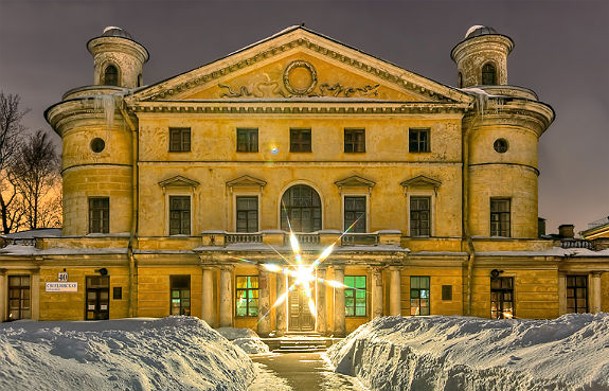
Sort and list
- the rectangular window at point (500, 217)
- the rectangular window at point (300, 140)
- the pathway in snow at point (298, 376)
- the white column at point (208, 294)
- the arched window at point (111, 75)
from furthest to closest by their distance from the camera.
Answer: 1. the arched window at point (111, 75)
2. the rectangular window at point (500, 217)
3. the rectangular window at point (300, 140)
4. the white column at point (208, 294)
5. the pathway in snow at point (298, 376)

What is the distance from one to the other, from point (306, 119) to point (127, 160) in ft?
32.8

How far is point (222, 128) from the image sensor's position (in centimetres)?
3338

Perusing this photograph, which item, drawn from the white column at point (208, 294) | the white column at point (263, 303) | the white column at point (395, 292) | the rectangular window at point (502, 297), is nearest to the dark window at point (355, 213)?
the white column at point (395, 292)

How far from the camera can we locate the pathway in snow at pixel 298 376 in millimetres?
15602

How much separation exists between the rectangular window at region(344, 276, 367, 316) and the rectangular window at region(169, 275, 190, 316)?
26.6 feet

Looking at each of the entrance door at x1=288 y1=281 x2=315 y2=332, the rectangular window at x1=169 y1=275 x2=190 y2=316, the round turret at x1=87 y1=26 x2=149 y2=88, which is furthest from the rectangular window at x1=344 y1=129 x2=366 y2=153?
the round turret at x1=87 y1=26 x2=149 y2=88

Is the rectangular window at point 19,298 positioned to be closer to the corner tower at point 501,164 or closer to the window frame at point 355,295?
the window frame at point 355,295

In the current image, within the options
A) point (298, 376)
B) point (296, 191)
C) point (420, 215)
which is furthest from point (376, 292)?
point (298, 376)

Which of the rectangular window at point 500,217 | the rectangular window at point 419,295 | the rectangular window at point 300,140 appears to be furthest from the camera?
the rectangular window at point 500,217

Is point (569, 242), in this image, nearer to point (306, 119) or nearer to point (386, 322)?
point (306, 119)

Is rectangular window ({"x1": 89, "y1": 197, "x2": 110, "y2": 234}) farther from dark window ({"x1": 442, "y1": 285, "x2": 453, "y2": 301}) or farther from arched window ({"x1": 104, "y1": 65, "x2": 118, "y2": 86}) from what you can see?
dark window ({"x1": 442, "y1": 285, "x2": 453, "y2": 301})

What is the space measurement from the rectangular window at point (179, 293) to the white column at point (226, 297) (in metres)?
3.17

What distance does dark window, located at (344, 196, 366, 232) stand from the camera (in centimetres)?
3322

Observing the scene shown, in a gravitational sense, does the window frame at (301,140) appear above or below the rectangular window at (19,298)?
above
